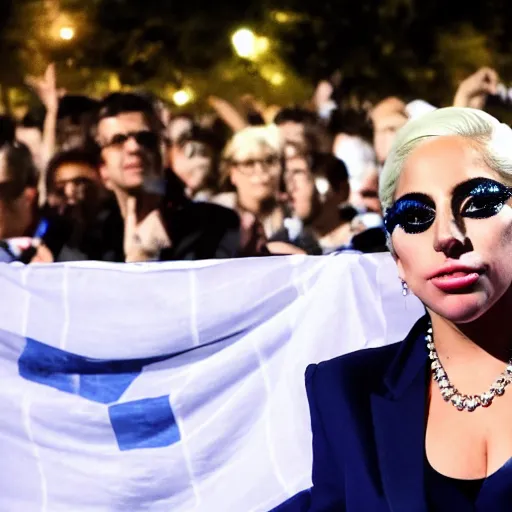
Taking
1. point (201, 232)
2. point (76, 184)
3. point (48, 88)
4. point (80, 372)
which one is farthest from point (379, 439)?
point (48, 88)

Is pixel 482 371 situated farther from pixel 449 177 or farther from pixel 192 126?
pixel 192 126

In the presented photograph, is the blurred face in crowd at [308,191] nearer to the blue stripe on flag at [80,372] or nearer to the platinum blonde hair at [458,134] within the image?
the blue stripe on flag at [80,372]

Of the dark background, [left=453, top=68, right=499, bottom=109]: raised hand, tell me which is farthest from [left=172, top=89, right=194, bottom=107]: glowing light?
[left=453, top=68, right=499, bottom=109]: raised hand

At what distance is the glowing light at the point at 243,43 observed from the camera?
7.64 feet

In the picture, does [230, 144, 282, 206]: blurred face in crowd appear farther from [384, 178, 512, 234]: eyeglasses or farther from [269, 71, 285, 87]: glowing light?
[384, 178, 512, 234]: eyeglasses

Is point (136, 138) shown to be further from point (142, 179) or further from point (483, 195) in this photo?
point (483, 195)

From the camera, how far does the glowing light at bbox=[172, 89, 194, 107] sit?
232cm

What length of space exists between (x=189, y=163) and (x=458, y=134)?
4.68 feet

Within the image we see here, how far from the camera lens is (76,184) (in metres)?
2.32

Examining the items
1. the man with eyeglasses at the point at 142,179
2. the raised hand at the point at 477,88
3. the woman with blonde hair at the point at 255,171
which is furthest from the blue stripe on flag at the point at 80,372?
the raised hand at the point at 477,88

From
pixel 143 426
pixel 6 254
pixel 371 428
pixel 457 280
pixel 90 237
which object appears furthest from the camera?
pixel 90 237

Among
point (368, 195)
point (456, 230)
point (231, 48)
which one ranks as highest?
point (231, 48)

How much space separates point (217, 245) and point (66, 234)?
44cm

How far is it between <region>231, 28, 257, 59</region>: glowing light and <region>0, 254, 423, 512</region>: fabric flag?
3.52 feet
